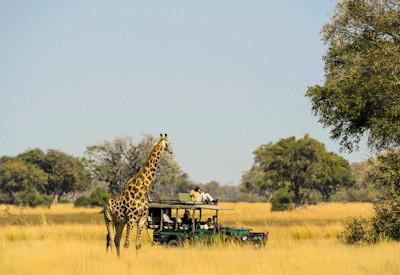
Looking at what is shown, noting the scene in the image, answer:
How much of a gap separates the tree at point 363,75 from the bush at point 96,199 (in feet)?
166

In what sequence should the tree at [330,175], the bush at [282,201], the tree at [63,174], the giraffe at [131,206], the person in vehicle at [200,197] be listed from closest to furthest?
the giraffe at [131,206] < the person in vehicle at [200,197] < the bush at [282,201] < the tree at [330,175] < the tree at [63,174]

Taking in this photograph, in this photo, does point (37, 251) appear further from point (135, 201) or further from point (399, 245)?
point (399, 245)

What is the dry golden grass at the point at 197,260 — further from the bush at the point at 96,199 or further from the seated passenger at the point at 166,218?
the bush at the point at 96,199

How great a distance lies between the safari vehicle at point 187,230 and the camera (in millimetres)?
27094

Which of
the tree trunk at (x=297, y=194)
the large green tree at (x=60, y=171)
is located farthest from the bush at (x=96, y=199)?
the large green tree at (x=60, y=171)

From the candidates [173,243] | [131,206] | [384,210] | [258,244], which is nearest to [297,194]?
[384,210]

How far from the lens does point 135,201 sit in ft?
80.3

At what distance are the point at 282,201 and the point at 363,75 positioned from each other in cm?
5689

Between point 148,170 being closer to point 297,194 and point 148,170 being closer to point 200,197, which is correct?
point 200,197

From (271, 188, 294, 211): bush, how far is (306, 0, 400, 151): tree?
48973 millimetres

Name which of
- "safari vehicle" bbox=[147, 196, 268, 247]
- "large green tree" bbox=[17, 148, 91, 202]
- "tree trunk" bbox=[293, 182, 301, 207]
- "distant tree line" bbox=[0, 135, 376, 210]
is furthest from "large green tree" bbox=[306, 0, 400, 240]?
"large green tree" bbox=[17, 148, 91, 202]

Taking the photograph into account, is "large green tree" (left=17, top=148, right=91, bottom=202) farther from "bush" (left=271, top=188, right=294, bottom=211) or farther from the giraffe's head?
the giraffe's head

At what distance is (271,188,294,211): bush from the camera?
7989 cm

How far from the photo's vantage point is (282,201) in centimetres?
8450
